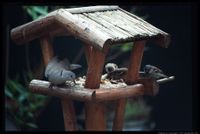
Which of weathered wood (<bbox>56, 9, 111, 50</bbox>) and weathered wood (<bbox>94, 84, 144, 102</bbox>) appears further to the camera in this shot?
weathered wood (<bbox>94, 84, 144, 102</bbox>)

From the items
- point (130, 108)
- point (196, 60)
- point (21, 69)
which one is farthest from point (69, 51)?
point (196, 60)

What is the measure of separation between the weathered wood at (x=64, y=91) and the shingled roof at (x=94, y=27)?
26 centimetres

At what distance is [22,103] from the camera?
11.5ft

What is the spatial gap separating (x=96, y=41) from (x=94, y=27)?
0.12 meters

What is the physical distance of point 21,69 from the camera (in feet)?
11.1

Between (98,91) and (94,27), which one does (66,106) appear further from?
(94,27)

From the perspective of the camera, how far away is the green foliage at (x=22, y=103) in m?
3.44

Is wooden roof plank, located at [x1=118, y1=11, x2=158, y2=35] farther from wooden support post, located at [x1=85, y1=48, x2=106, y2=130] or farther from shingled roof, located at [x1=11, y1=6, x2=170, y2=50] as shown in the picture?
wooden support post, located at [x1=85, y1=48, x2=106, y2=130]

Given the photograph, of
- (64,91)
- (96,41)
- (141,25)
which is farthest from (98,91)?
(141,25)

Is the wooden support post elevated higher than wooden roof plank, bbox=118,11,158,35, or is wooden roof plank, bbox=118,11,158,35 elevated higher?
wooden roof plank, bbox=118,11,158,35

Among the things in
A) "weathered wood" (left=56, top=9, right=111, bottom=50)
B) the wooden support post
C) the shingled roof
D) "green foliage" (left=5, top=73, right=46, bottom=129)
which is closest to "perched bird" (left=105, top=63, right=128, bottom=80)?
the wooden support post

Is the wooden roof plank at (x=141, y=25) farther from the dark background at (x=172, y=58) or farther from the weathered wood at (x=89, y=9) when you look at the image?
the dark background at (x=172, y=58)

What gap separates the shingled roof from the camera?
6.81 ft

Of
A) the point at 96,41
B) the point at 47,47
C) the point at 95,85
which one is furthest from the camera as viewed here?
the point at 47,47
